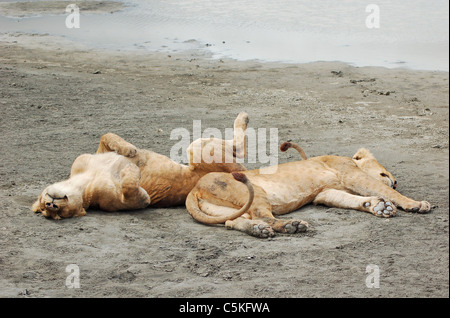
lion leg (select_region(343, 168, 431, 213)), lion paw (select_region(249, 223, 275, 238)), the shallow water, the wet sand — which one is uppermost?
the wet sand

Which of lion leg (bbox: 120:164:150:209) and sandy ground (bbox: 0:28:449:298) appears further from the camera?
lion leg (bbox: 120:164:150:209)

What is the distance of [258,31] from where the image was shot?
17250mm

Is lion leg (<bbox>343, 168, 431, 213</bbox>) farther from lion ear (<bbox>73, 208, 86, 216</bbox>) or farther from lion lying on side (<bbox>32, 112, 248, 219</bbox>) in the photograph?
lion ear (<bbox>73, 208, 86, 216</bbox>)

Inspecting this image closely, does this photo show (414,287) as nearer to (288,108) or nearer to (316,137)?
(316,137)

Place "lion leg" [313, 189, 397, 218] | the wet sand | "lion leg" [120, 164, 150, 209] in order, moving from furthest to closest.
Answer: the wet sand < "lion leg" [313, 189, 397, 218] < "lion leg" [120, 164, 150, 209]

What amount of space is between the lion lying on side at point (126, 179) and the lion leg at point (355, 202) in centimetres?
85

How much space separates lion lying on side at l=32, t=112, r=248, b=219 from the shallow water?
7595 millimetres

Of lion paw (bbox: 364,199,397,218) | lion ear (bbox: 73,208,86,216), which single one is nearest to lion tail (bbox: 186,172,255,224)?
lion ear (bbox: 73,208,86,216)

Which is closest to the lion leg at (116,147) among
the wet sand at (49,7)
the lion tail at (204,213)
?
the lion tail at (204,213)

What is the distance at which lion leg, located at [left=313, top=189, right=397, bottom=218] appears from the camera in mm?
5395

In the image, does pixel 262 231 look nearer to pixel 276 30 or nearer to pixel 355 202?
pixel 355 202

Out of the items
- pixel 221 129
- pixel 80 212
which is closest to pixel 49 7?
pixel 221 129

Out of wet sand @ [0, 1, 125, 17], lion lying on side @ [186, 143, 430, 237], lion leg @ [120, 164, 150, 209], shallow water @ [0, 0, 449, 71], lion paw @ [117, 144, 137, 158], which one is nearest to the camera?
lion lying on side @ [186, 143, 430, 237]

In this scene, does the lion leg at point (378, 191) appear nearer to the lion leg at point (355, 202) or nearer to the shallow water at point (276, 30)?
the lion leg at point (355, 202)
